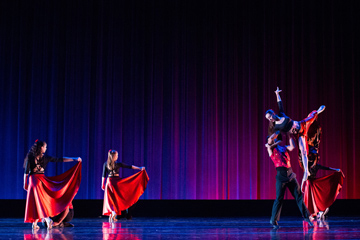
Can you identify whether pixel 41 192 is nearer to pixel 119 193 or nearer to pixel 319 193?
pixel 119 193

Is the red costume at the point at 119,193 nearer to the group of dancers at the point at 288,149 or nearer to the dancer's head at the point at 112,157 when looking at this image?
the dancer's head at the point at 112,157

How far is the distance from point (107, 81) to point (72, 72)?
85 centimetres

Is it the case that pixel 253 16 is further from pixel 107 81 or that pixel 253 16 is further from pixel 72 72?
pixel 72 72

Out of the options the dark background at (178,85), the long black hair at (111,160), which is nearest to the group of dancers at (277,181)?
the long black hair at (111,160)

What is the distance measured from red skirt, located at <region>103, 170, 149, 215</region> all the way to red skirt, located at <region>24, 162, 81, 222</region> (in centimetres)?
126

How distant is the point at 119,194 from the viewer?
8656mm

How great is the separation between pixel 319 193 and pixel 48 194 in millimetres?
4771

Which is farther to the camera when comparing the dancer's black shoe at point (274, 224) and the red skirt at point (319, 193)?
the red skirt at point (319, 193)

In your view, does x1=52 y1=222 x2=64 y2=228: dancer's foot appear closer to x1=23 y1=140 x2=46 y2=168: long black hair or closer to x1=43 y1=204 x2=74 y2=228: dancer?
x1=43 y1=204 x2=74 y2=228: dancer

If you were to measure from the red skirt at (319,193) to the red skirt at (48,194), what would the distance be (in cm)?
→ 412

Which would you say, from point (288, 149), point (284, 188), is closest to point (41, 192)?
point (284, 188)

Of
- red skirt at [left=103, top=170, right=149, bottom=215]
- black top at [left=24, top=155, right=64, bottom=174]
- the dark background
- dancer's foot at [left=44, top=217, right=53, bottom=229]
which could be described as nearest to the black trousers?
red skirt at [left=103, top=170, right=149, bottom=215]

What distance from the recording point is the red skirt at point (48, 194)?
6855mm

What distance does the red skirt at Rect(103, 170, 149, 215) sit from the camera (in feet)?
28.0
